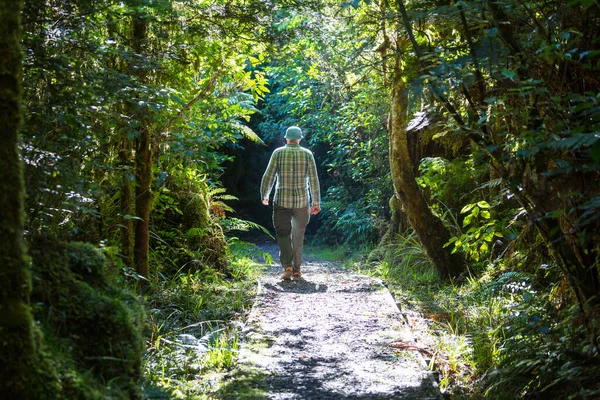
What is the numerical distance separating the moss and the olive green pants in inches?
256

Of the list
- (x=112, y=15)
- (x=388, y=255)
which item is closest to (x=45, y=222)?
(x=112, y=15)

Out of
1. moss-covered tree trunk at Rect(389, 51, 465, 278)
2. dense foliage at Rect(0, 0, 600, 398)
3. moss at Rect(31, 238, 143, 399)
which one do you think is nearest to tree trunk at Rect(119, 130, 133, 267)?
dense foliage at Rect(0, 0, 600, 398)

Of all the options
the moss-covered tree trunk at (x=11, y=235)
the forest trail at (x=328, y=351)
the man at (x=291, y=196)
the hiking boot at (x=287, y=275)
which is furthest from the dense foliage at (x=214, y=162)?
the man at (x=291, y=196)

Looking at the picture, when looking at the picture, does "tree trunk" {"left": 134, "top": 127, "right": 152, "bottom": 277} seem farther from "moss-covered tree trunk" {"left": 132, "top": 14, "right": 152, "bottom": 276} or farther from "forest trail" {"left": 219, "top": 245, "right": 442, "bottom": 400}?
"forest trail" {"left": 219, "top": 245, "right": 442, "bottom": 400}

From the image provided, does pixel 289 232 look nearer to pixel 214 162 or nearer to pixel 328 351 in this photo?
pixel 214 162

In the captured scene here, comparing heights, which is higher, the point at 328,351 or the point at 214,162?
the point at 214,162

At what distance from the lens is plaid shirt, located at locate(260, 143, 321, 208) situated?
9812 millimetres

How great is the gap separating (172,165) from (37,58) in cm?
415

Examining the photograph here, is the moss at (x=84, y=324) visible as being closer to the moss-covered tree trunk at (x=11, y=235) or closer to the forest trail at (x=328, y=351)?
the moss-covered tree trunk at (x=11, y=235)

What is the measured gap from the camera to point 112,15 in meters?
5.38

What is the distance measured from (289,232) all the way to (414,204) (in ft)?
7.23

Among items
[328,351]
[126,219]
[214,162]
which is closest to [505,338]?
[328,351]

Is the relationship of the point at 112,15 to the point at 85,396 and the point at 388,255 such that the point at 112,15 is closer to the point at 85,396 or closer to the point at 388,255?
the point at 85,396

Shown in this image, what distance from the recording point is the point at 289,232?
32.8ft
